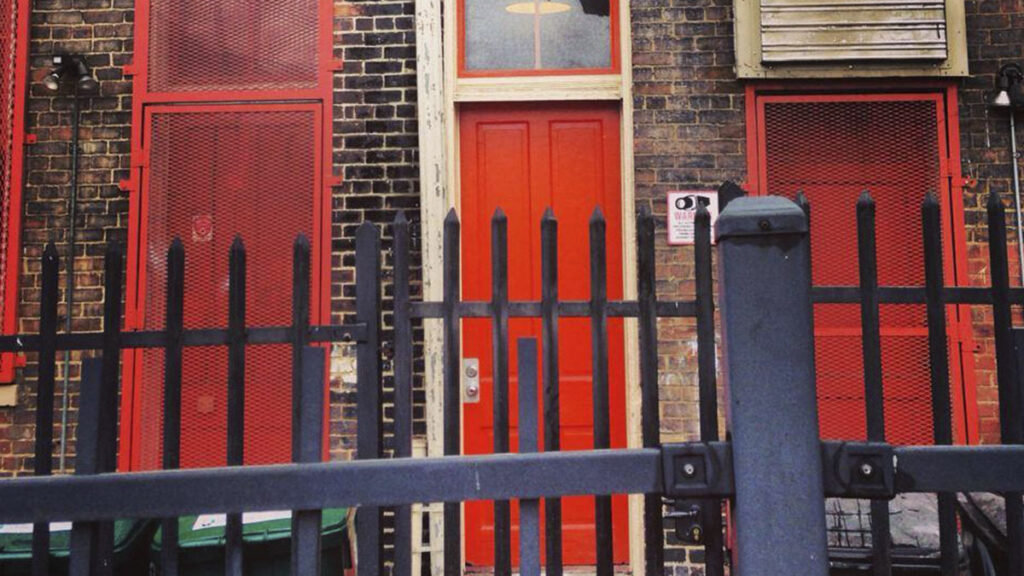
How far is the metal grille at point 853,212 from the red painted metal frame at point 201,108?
2.83 metres

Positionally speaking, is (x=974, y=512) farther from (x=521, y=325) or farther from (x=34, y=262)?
(x=34, y=262)

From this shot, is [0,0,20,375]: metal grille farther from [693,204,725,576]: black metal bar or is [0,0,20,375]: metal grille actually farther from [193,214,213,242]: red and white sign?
[693,204,725,576]: black metal bar

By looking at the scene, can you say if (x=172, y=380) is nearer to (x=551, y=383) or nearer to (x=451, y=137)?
(x=551, y=383)

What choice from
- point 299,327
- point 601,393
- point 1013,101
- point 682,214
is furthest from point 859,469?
point 1013,101

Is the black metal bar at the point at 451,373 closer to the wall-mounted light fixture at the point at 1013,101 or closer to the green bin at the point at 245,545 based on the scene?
the green bin at the point at 245,545

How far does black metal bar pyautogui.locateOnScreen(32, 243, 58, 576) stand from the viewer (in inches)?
63.2

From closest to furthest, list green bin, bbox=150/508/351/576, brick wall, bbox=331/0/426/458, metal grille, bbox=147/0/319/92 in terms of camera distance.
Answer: green bin, bbox=150/508/351/576 → brick wall, bbox=331/0/426/458 → metal grille, bbox=147/0/319/92

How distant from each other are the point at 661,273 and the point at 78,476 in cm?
334

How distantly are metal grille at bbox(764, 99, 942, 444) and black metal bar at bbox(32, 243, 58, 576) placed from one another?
387 cm

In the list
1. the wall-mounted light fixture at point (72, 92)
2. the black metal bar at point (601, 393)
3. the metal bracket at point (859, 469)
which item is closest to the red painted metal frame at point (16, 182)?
the wall-mounted light fixture at point (72, 92)

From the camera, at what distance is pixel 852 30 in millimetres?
4242

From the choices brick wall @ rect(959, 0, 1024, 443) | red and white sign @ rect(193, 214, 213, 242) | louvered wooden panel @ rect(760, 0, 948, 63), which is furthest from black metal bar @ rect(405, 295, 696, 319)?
brick wall @ rect(959, 0, 1024, 443)

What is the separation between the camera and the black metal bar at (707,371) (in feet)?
5.35

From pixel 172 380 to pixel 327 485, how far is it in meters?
0.47
